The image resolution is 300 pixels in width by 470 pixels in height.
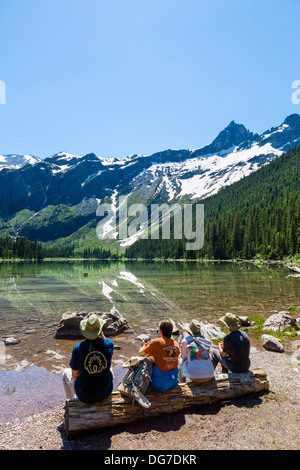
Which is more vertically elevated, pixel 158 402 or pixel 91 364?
pixel 91 364

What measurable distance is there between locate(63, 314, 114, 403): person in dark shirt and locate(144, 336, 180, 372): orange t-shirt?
1.40m

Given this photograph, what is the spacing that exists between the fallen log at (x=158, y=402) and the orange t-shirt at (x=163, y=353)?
0.70 m

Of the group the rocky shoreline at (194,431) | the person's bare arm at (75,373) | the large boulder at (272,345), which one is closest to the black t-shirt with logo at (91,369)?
the person's bare arm at (75,373)

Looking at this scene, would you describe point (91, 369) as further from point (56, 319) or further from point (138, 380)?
point (56, 319)

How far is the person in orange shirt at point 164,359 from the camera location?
792 centimetres

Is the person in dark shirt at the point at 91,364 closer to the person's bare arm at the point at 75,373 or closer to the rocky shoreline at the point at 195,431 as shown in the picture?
the person's bare arm at the point at 75,373

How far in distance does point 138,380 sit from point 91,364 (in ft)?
4.58

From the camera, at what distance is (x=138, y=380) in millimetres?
7621

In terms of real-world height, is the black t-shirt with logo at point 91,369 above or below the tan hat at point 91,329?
below

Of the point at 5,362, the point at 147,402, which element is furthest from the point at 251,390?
the point at 5,362

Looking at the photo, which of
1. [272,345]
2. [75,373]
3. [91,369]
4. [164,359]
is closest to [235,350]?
[164,359]

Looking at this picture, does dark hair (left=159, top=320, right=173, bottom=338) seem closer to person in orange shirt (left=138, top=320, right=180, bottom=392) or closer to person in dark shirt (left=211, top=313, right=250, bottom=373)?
person in orange shirt (left=138, top=320, right=180, bottom=392)
